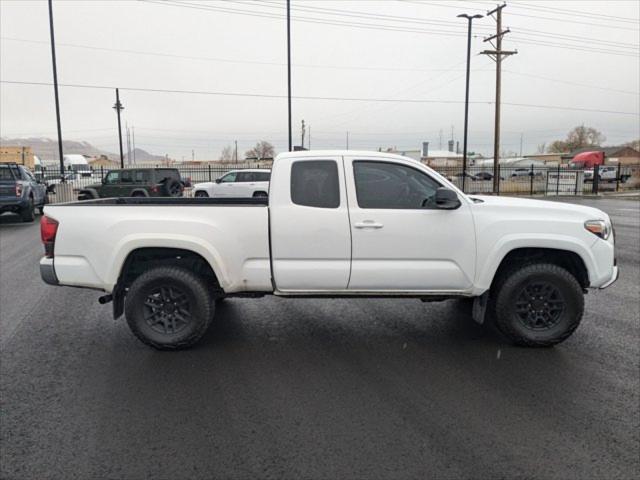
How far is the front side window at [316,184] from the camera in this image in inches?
198

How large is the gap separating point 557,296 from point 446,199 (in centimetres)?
148

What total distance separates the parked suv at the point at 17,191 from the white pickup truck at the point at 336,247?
13.2 meters

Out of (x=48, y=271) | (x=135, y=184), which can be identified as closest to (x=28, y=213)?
(x=135, y=184)

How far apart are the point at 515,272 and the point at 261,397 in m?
2.73

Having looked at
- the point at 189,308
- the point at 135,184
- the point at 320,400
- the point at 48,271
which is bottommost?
the point at 320,400

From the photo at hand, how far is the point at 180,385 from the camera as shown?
427cm

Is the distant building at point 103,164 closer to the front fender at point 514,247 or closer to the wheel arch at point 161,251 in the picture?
the wheel arch at point 161,251

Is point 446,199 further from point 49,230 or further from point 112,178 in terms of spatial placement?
point 112,178

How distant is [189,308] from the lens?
506cm

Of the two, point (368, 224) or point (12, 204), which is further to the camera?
point (12, 204)

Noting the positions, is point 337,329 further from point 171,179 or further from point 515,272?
point 171,179

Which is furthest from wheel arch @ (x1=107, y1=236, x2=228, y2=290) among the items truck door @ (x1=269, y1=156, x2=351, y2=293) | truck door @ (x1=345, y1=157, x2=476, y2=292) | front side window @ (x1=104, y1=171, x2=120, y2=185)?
front side window @ (x1=104, y1=171, x2=120, y2=185)

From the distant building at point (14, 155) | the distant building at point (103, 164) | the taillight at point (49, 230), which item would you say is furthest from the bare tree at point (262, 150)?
the taillight at point (49, 230)

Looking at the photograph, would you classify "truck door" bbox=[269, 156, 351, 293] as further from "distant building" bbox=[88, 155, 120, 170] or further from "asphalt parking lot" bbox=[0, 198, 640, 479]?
"distant building" bbox=[88, 155, 120, 170]
